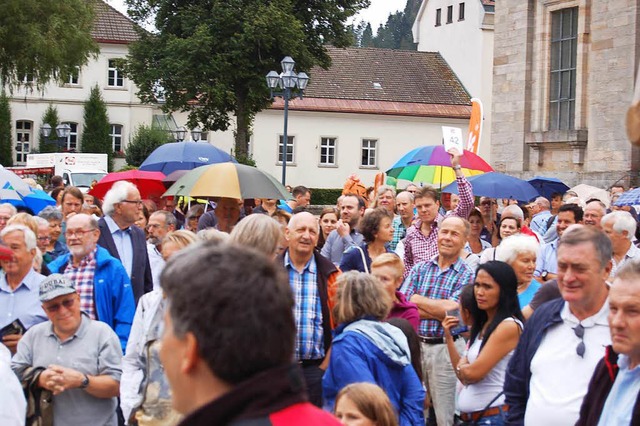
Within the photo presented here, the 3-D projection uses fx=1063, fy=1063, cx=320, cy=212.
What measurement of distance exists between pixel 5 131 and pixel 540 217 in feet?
161

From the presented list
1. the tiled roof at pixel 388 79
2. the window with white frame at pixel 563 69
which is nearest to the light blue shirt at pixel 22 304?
the window with white frame at pixel 563 69

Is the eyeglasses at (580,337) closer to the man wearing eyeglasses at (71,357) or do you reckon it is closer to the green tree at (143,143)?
the man wearing eyeglasses at (71,357)

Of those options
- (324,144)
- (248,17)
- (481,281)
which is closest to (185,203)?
(481,281)

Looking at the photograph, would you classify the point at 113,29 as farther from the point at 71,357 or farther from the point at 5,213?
the point at 71,357

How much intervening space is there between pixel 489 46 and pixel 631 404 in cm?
5397

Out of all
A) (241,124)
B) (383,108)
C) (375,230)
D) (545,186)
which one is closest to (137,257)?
(375,230)

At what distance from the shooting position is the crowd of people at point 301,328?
2557mm

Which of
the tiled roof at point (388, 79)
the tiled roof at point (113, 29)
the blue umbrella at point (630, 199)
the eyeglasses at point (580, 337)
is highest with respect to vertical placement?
the tiled roof at point (113, 29)

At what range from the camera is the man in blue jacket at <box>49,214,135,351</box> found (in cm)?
752

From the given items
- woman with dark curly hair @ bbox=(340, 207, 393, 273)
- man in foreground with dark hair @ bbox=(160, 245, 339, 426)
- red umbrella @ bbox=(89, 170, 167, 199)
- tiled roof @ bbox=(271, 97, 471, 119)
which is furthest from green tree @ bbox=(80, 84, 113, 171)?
man in foreground with dark hair @ bbox=(160, 245, 339, 426)

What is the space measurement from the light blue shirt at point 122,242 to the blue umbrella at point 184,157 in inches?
237

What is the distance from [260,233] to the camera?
21.5 feet

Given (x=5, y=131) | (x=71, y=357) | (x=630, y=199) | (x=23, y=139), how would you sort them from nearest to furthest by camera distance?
(x=71, y=357) → (x=630, y=199) → (x=5, y=131) → (x=23, y=139)

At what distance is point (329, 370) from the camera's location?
6457 mm
